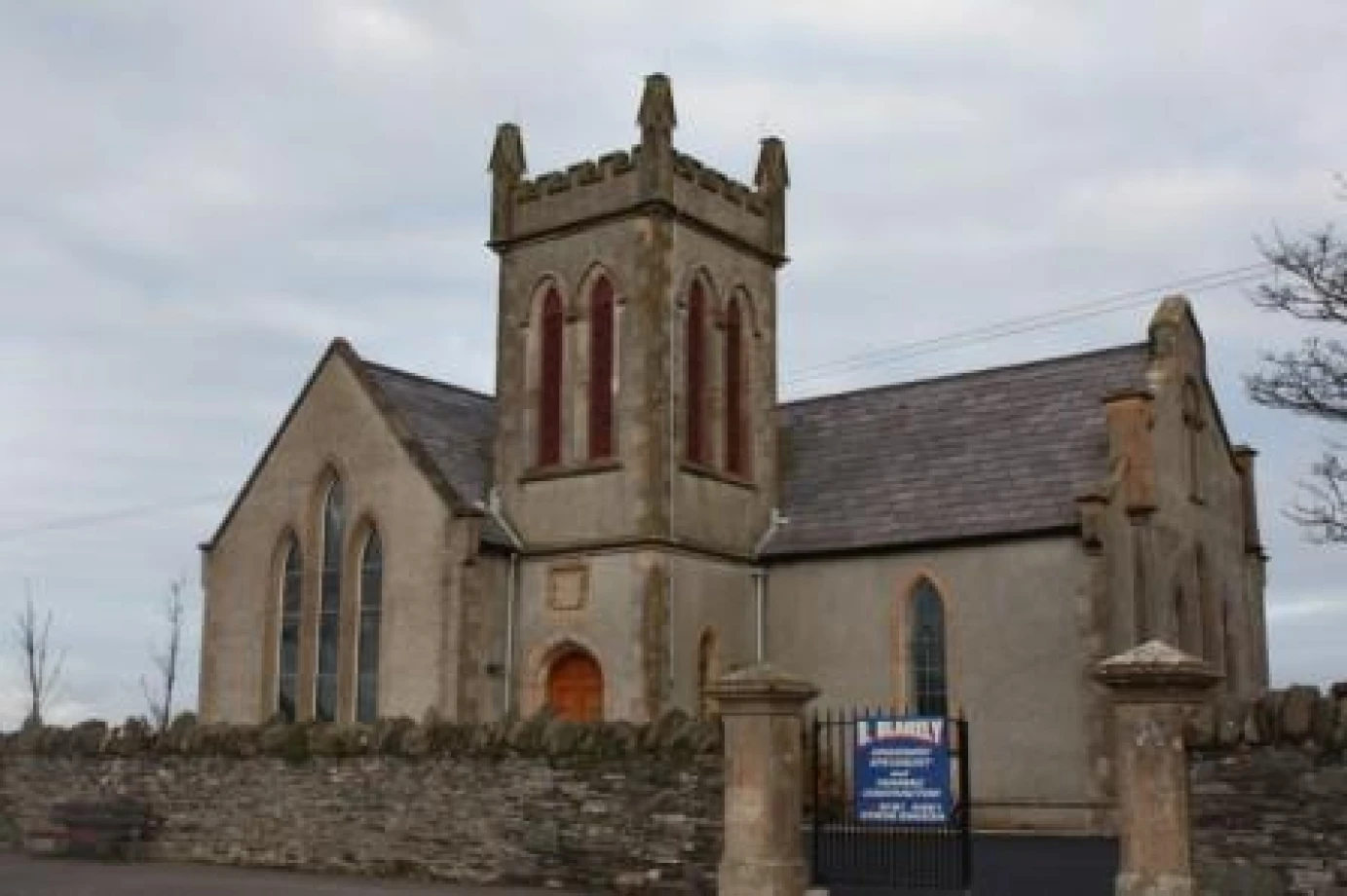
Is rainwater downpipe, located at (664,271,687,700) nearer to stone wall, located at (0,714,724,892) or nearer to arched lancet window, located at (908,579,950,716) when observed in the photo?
arched lancet window, located at (908,579,950,716)

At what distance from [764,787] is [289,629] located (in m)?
15.7

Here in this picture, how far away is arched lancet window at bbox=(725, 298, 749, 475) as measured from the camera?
28891 mm

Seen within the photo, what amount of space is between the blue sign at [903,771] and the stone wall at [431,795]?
61.4 inches

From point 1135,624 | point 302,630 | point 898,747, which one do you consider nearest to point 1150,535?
point 1135,624

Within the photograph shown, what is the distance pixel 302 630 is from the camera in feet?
93.3

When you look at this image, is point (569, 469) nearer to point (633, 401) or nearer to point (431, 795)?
point (633, 401)

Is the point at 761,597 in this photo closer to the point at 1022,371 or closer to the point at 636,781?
the point at 1022,371

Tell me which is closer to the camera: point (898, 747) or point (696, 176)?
point (898, 747)

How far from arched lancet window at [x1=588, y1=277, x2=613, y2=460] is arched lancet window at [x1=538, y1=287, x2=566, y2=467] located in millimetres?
692

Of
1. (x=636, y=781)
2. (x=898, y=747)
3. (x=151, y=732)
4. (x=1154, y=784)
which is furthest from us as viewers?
(x=151, y=732)

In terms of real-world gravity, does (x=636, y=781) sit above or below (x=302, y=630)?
below

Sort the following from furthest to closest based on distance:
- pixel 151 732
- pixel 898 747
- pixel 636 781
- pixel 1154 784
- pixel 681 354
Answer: pixel 681 354, pixel 151 732, pixel 636 781, pixel 898 747, pixel 1154 784

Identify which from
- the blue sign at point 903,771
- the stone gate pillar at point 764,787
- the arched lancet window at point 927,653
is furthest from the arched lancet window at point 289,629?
the blue sign at point 903,771

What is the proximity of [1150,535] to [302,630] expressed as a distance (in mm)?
14927
